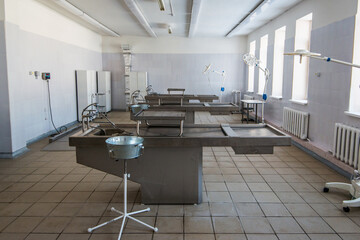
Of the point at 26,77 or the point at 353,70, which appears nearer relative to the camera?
the point at 353,70

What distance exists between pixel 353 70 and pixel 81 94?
673 centimetres

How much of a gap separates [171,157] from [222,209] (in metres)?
0.76

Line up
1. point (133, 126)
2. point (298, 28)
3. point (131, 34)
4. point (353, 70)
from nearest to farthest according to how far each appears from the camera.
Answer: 1. point (133, 126)
2. point (353, 70)
3. point (298, 28)
4. point (131, 34)

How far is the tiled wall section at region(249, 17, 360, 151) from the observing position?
413 centimetres

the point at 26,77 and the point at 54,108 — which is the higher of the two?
the point at 26,77

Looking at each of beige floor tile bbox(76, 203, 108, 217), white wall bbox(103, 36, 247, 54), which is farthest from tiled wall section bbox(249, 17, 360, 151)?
white wall bbox(103, 36, 247, 54)

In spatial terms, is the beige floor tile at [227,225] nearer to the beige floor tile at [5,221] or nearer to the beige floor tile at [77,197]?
the beige floor tile at [77,197]

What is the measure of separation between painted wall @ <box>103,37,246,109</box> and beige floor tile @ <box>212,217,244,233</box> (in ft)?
27.5

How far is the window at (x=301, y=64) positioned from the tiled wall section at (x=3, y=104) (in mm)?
5380

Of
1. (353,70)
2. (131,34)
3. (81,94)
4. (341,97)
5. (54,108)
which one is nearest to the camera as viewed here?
(353,70)

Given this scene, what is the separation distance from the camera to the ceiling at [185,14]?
5922 millimetres

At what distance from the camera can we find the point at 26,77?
5.58 meters

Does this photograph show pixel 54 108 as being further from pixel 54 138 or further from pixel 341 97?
pixel 341 97

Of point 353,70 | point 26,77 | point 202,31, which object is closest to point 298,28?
point 353,70
